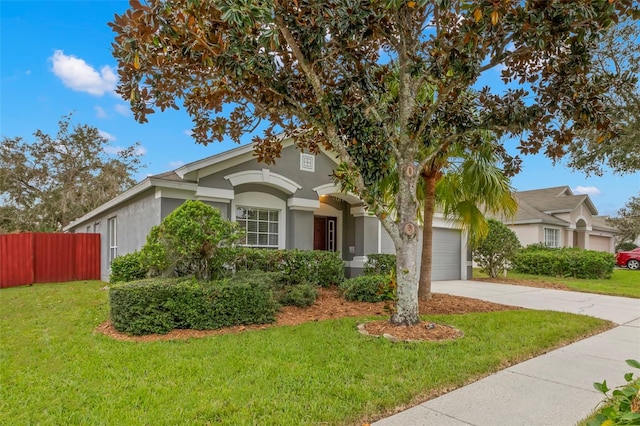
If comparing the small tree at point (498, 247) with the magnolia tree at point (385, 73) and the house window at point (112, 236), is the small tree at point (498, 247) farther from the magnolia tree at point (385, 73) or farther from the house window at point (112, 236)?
the house window at point (112, 236)

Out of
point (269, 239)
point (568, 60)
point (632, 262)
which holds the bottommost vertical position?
point (632, 262)

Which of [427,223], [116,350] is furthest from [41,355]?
[427,223]

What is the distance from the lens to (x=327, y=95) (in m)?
6.32

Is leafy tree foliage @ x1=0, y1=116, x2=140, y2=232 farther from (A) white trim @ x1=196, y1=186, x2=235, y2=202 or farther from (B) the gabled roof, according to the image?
(B) the gabled roof

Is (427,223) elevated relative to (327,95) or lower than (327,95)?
lower

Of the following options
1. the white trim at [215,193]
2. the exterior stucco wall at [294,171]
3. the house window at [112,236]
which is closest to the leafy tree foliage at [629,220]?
the exterior stucco wall at [294,171]

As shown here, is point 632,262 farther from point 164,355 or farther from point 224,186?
point 164,355

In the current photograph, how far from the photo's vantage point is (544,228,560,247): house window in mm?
23286

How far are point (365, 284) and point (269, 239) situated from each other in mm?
3617

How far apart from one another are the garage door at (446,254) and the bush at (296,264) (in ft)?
19.5

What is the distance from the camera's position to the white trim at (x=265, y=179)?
34.4ft

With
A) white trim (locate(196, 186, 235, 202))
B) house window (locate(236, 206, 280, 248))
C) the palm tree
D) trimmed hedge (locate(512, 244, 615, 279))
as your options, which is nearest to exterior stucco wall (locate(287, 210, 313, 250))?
house window (locate(236, 206, 280, 248))

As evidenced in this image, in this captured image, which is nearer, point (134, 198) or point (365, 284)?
point (365, 284)

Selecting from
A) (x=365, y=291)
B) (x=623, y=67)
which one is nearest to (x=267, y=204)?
(x=365, y=291)
